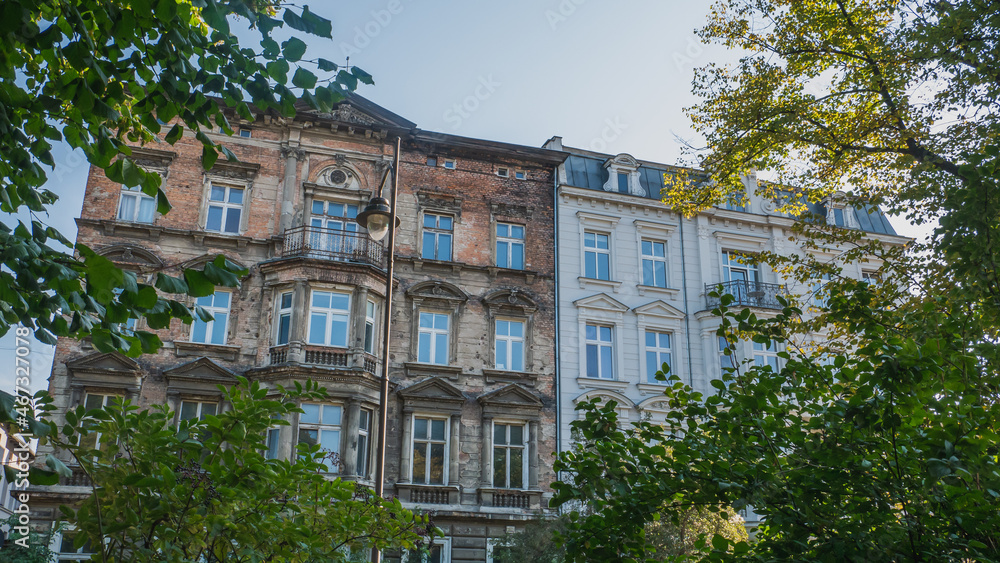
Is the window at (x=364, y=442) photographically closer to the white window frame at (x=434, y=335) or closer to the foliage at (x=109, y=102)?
the white window frame at (x=434, y=335)

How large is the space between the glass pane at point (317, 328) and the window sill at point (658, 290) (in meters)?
10.8

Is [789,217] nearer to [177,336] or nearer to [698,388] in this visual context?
[698,388]

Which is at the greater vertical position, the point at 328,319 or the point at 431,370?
the point at 328,319

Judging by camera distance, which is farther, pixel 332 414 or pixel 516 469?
pixel 516 469

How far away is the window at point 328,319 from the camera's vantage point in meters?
22.8

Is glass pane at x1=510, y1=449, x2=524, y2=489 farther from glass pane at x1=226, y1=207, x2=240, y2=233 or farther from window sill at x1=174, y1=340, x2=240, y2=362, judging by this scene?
glass pane at x1=226, y1=207, x2=240, y2=233

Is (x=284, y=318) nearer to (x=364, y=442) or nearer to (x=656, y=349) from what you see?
(x=364, y=442)

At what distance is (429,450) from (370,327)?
4054mm

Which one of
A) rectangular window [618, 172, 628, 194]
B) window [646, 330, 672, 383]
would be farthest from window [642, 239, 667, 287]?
rectangular window [618, 172, 628, 194]

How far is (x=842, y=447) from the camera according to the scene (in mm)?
5125

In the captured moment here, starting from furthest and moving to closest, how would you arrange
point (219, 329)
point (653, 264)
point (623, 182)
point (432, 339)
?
1. point (623, 182)
2. point (653, 264)
3. point (432, 339)
4. point (219, 329)

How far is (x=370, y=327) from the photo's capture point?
2353 cm

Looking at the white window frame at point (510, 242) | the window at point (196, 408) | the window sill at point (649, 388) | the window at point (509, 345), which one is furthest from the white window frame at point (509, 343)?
the window at point (196, 408)

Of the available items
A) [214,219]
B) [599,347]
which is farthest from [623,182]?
[214,219]
